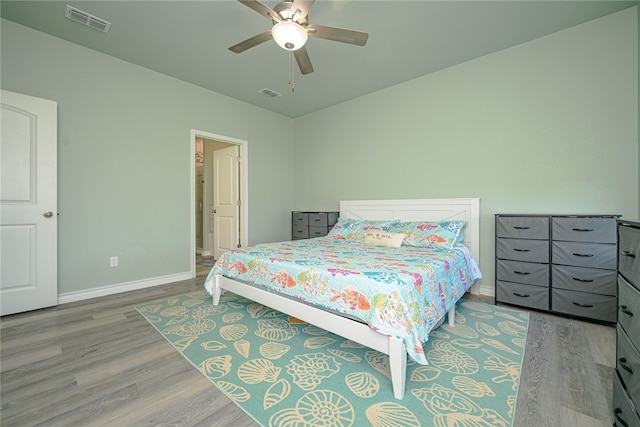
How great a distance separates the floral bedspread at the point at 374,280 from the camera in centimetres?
153

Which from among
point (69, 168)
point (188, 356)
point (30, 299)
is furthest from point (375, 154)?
point (30, 299)

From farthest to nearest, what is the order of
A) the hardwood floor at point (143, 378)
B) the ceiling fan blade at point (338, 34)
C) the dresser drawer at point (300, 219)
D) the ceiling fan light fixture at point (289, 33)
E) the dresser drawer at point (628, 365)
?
the dresser drawer at point (300, 219), the ceiling fan blade at point (338, 34), the ceiling fan light fixture at point (289, 33), the hardwood floor at point (143, 378), the dresser drawer at point (628, 365)

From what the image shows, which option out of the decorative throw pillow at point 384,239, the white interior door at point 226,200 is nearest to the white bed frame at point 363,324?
the decorative throw pillow at point 384,239

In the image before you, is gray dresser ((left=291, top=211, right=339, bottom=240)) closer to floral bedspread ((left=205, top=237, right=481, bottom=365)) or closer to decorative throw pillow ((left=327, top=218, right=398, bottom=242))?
decorative throw pillow ((left=327, top=218, right=398, bottom=242))

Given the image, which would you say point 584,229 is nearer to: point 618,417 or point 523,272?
point 523,272

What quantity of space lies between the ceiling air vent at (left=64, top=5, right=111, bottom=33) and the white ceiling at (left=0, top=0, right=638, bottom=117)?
1.9 inches

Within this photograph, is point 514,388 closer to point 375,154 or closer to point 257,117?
point 375,154

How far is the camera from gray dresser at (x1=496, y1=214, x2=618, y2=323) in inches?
89.9

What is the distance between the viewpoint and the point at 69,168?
291 centimetres

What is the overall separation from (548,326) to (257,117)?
4.70m

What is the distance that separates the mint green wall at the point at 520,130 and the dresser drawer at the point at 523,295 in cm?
36

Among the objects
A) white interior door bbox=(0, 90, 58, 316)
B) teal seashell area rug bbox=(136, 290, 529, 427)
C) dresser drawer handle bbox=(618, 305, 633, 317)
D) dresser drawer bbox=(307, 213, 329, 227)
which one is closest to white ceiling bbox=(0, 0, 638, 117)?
white interior door bbox=(0, 90, 58, 316)

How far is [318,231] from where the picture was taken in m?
4.42

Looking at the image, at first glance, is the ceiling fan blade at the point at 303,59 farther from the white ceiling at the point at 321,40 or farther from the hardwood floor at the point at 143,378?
the hardwood floor at the point at 143,378
